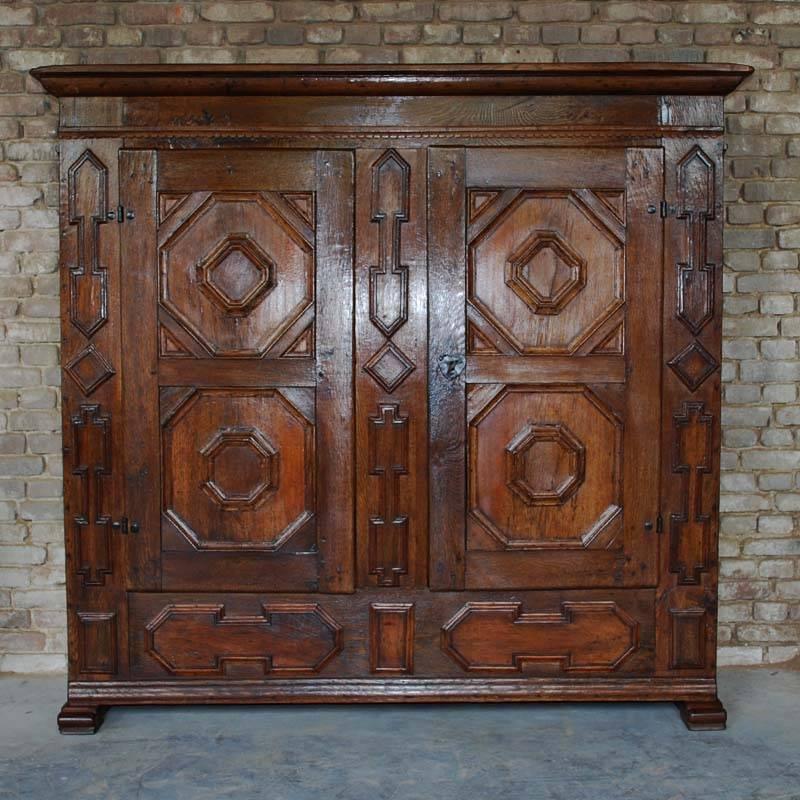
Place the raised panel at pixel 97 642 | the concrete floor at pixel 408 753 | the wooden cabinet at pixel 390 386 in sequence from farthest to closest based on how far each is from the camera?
the raised panel at pixel 97 642, the wooden cabinet at pixel 390 386, the concrete floor at pixel 408 753

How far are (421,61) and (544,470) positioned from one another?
1721 mm

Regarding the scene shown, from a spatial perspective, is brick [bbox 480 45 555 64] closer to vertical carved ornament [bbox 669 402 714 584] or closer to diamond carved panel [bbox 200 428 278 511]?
vertical carved ornament [bbox 669 402 714 584]

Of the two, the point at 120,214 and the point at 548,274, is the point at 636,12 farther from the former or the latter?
the point at 120,214

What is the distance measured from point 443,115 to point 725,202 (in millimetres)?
1310

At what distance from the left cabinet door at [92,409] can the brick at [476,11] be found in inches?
56.4

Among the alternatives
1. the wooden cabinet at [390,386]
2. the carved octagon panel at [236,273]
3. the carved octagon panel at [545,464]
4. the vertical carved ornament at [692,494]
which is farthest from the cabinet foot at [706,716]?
the carved octagon panel at [236,273]

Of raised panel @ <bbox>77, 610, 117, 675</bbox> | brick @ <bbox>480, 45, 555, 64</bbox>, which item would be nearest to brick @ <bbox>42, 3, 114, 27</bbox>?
brick @ <bbox>480, 45, 555, 64</bbox>

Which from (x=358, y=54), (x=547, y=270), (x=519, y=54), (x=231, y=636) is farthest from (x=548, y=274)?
(x=231, y=636)

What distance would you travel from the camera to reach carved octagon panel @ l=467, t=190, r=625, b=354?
320cm

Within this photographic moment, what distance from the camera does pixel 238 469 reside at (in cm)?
326

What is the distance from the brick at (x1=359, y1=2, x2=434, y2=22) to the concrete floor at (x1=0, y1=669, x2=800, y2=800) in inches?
107

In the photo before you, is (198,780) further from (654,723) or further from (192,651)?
(654,723)

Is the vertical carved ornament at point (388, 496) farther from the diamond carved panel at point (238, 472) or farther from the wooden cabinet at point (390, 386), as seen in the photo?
the diamond carved panel at point (238, 472)

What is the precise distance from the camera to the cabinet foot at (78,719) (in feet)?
10.7
